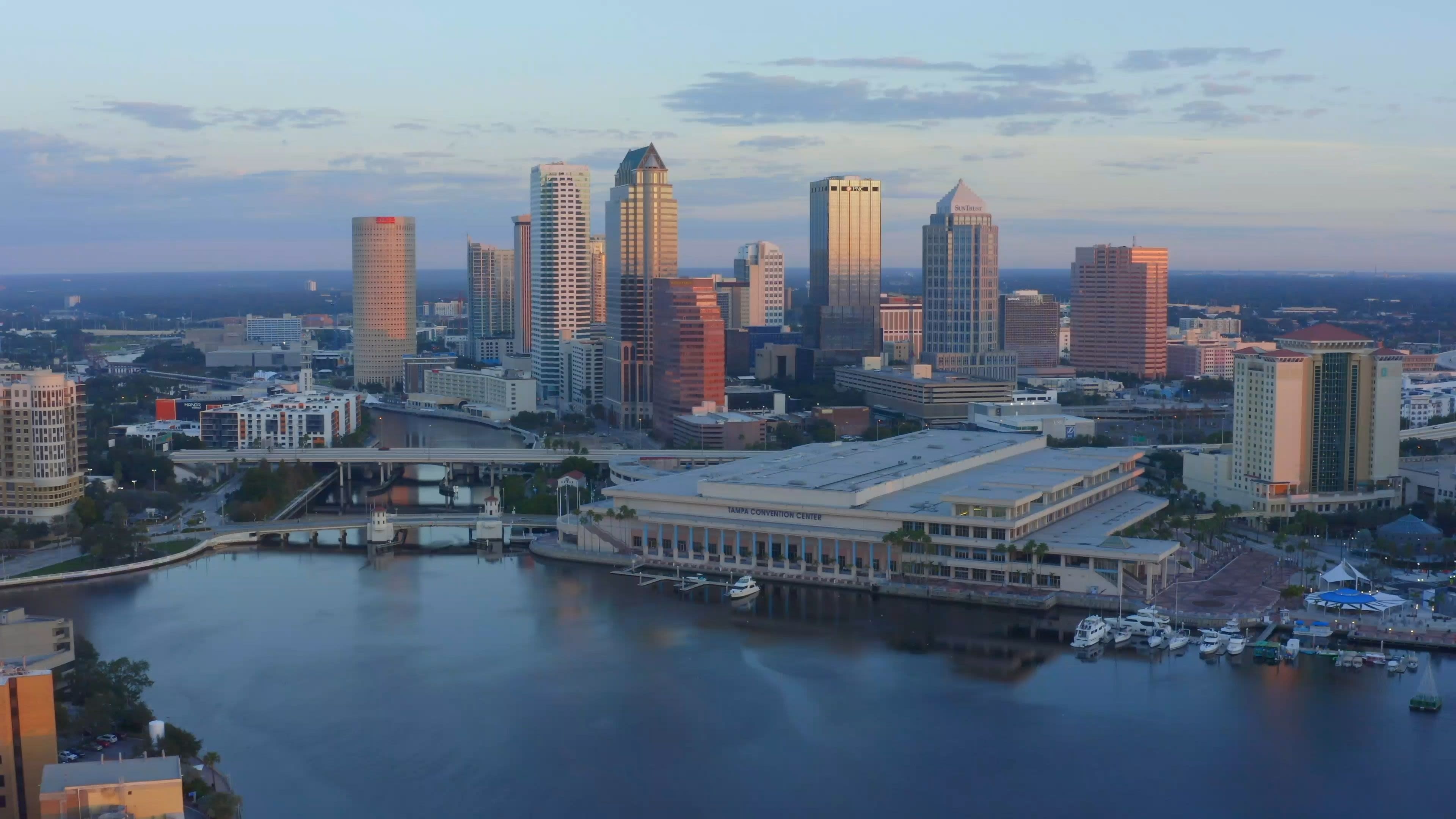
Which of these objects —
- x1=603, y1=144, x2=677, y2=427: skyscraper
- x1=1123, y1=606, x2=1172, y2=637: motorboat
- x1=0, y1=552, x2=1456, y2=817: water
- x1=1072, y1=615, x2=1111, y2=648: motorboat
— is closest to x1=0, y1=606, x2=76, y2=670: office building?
x1=0, y1=552, x2=1456, y2=817: water

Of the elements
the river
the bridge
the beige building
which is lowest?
the river

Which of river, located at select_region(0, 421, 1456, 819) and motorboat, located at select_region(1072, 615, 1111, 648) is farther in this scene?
motorboat, located at select_region(1072, 615, 1111, 648)

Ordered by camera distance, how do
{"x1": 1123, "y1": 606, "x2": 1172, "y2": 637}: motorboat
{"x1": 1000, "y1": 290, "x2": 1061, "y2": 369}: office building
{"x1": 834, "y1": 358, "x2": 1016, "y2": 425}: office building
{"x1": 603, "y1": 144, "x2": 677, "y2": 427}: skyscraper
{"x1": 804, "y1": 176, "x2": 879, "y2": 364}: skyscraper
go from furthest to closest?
{"x1": 1000, "y1": 290, "x2": 1061, "y2": 369}: office building, {"x1": 804, "y1": 176, "x2": 879, "y2": 364}: skyscraper, {"x1": 603, "y1": 144, "x2": 677, "y2": 427}: skyscraper, {"x1": 834, "y1": 358, "x2": 1016, "y2": 425}: office building, {"x1": 1123, "y1": 606, "x2": 1172, "y2": 637}: motorboat

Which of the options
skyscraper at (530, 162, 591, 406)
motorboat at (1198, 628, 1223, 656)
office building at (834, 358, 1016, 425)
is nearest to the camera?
motorboat at (1198, 628, 1223, 656)

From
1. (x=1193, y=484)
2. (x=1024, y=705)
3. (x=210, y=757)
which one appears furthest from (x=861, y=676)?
(x=1193, y=484)

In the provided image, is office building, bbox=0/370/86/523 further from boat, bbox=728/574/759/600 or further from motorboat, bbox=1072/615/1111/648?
motorboat, bbox=1072/615/1111/648
